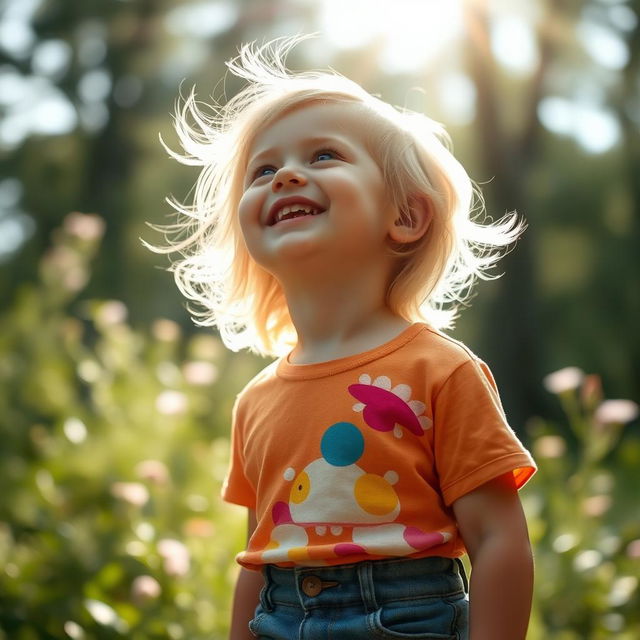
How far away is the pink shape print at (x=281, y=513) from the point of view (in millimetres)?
1419

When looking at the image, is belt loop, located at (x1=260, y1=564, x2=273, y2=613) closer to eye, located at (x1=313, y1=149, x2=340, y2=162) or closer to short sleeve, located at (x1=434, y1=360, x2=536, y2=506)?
short sleeve, located at (x1=434, y1=360, x2=536, y2=506)

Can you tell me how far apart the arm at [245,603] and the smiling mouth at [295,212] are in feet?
1.68

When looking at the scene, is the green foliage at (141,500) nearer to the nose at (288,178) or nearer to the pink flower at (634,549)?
the pink flower at (634,549)

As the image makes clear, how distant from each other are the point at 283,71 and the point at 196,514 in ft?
5.72

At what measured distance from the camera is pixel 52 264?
163 inches

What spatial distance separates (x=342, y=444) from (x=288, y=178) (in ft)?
1.37

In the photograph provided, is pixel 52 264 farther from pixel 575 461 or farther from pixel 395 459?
pixel 575 461

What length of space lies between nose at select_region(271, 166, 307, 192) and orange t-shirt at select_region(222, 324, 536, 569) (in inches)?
11.2

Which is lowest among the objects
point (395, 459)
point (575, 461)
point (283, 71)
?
point (575, 461)

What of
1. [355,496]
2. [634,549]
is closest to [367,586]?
[355,496]

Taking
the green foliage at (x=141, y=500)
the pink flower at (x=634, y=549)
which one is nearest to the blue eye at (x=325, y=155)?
the green foliage at (x=141, y=500)

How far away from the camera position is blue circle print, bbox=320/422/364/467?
54.4 inches

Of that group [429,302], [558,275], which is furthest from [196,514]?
[558,275]

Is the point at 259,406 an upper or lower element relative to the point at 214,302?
lower
